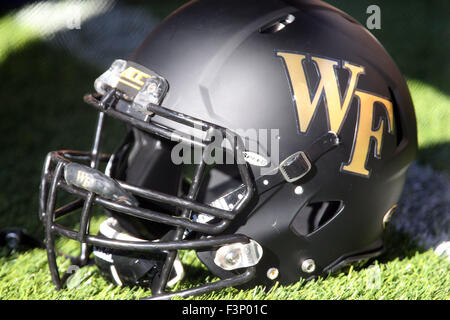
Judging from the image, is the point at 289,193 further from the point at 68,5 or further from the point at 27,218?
the point at 68,5

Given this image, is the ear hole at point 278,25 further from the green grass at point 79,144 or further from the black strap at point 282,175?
the green grass at point 79,144

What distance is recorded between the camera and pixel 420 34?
15.9 ft

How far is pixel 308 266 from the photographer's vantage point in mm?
1589

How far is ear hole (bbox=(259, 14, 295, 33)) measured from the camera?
4.95 ft

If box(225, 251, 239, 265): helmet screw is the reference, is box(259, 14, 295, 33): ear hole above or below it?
above

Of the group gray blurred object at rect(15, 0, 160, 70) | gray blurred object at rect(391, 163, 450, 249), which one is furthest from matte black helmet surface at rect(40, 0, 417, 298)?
gray blurred object at rect(15, 0, 160, 70)

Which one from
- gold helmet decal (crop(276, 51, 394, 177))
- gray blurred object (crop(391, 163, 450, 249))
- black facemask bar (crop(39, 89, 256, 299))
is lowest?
gray blurred object (crop(391, 163, 450, 249))

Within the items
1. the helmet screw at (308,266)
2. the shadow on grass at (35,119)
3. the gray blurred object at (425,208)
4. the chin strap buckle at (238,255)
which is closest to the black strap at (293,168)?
the chin strap buckle at (238,255)

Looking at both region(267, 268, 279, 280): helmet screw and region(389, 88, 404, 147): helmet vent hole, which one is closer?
region(267, 268, 279, 280): helmet screw

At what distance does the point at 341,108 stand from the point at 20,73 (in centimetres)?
304

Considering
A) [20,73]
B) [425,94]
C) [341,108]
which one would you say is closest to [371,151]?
[341,108]

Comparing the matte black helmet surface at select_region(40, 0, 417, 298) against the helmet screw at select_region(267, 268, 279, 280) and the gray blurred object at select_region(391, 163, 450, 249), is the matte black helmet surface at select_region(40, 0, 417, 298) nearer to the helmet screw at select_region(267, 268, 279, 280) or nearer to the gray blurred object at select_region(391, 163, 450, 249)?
the helmet screw at select_region(267, 268, 279, 280)

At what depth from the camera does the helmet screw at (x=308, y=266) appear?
5.19 ft

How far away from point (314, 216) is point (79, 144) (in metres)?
1.76
